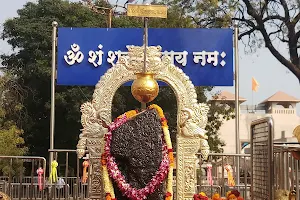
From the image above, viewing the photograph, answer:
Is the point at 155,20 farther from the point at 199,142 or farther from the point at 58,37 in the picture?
the point at 199,142

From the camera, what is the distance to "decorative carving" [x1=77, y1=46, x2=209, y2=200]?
5992 millimetres

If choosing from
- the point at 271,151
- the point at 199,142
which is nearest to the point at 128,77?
the point at 199,142

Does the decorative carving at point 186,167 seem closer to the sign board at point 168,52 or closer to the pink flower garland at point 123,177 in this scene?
the pink flower garland at point 123,177

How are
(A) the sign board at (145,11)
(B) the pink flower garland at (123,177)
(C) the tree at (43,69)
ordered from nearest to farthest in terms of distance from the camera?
(B) the pink flower garland at (123,177) → (A) the sign board at (145,11) → (C) the tree at (43,69)

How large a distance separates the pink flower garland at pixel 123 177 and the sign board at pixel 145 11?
122 cm

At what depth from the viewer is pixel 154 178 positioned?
216 inches

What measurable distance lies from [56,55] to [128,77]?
4151 mm

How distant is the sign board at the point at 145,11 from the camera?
596 cm

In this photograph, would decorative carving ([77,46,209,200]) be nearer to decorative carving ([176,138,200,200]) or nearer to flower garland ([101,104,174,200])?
decorative carving ([176,138,200,200])

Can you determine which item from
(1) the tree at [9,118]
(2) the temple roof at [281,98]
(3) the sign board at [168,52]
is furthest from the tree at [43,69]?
(2) the temple roof at [281,98]

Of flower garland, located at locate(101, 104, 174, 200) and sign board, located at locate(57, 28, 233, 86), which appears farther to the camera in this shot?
sign board, located at locate(57, 28, 233, 86)

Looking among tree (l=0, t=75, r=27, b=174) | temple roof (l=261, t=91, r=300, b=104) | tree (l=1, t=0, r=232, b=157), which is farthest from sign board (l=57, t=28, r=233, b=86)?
temple roof (l=261, t=91, r=300, b=104)

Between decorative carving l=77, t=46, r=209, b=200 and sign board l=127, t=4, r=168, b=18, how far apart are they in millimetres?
365

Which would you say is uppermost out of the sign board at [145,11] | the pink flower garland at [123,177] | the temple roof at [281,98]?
the temple roof at [281,98]
